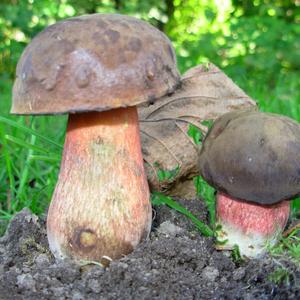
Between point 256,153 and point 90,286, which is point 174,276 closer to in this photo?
point 90,286

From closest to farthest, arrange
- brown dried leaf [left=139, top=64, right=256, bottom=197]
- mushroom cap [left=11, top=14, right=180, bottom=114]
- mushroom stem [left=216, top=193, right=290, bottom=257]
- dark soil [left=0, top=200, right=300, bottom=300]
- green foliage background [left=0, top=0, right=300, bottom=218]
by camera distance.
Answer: mushroom cap [left=11, top=14, right=180, bottom=114], dark soil [left=0, top=200, right=300, bottom=300], mushroom stem [left=216, top=193, right=290, bottom=257], brown dried leaf [left=139, top=64, right=256, bottom=197], green foliage background [left=0, top=0, right=300, bottom=218]

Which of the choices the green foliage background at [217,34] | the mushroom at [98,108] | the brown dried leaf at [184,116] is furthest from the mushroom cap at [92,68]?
the green foliage background at [217,34]

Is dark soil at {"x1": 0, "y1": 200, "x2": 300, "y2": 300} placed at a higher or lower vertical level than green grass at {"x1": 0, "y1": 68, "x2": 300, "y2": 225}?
higher

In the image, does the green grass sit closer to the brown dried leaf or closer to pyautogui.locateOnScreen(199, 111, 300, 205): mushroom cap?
the brown dried leaf

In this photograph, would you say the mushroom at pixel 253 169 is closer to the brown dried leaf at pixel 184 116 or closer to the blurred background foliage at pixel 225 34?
the brown dried leaf at pixel 184 116

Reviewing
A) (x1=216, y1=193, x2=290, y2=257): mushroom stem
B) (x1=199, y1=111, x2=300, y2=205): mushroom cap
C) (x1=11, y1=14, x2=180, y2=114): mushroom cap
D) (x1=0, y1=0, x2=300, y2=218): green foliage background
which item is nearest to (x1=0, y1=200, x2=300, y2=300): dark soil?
(x1=216, y1=193, x2=290, y2=257): mushroom stem

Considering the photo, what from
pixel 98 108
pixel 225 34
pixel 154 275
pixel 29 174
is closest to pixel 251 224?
pixel 154 275

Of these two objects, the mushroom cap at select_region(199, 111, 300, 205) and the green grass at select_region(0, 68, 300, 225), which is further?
the green grass at select_region(0, 68, 300, 225)

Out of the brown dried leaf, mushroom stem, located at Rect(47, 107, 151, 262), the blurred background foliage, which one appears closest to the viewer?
mushroom stem, located at Rect(47, 107, 151, 262)

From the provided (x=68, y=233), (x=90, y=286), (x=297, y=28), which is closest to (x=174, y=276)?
(x=90, y=286)
